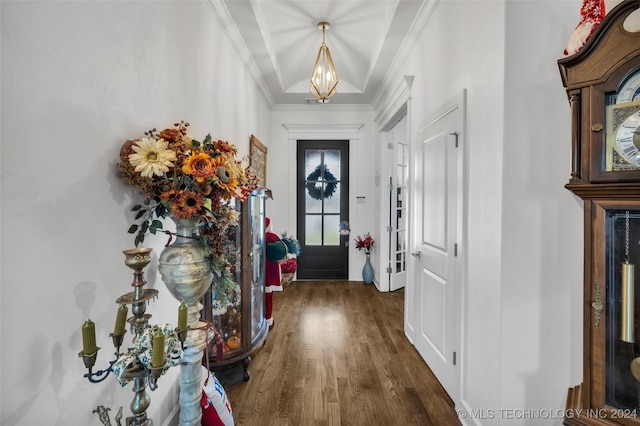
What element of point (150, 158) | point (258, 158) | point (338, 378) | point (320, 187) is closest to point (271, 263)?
point (338, 378)

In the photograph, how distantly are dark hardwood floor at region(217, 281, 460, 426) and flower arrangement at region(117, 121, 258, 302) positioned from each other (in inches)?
44.5

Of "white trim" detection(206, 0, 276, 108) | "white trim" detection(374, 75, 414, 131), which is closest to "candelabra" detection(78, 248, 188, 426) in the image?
"white trim" detection(206, 0, 276, 108)

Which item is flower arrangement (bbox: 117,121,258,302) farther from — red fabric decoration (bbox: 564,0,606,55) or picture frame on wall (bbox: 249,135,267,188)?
picture frame on wall (bbox: 249,135,267,188)

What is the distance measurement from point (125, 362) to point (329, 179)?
4173 mm

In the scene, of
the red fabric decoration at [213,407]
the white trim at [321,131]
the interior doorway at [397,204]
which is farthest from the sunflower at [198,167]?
the white trim at [321,131]

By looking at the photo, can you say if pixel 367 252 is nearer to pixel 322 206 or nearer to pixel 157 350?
pixel 322 206

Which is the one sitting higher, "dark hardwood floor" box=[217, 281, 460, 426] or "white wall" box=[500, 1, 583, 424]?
"white wall" box=[500, 1, 583, 424]

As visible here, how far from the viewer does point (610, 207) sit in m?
0.94

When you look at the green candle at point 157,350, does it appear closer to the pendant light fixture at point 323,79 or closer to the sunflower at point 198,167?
the sunflower at point 198,167

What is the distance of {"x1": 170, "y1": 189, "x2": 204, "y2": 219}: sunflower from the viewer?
123cm

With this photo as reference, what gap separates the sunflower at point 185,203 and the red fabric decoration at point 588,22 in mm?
1465

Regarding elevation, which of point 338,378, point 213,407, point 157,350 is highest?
point 157,350

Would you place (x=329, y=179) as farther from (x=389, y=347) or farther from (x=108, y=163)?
(x=108, y=163)

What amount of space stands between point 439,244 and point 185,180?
1747 mm
